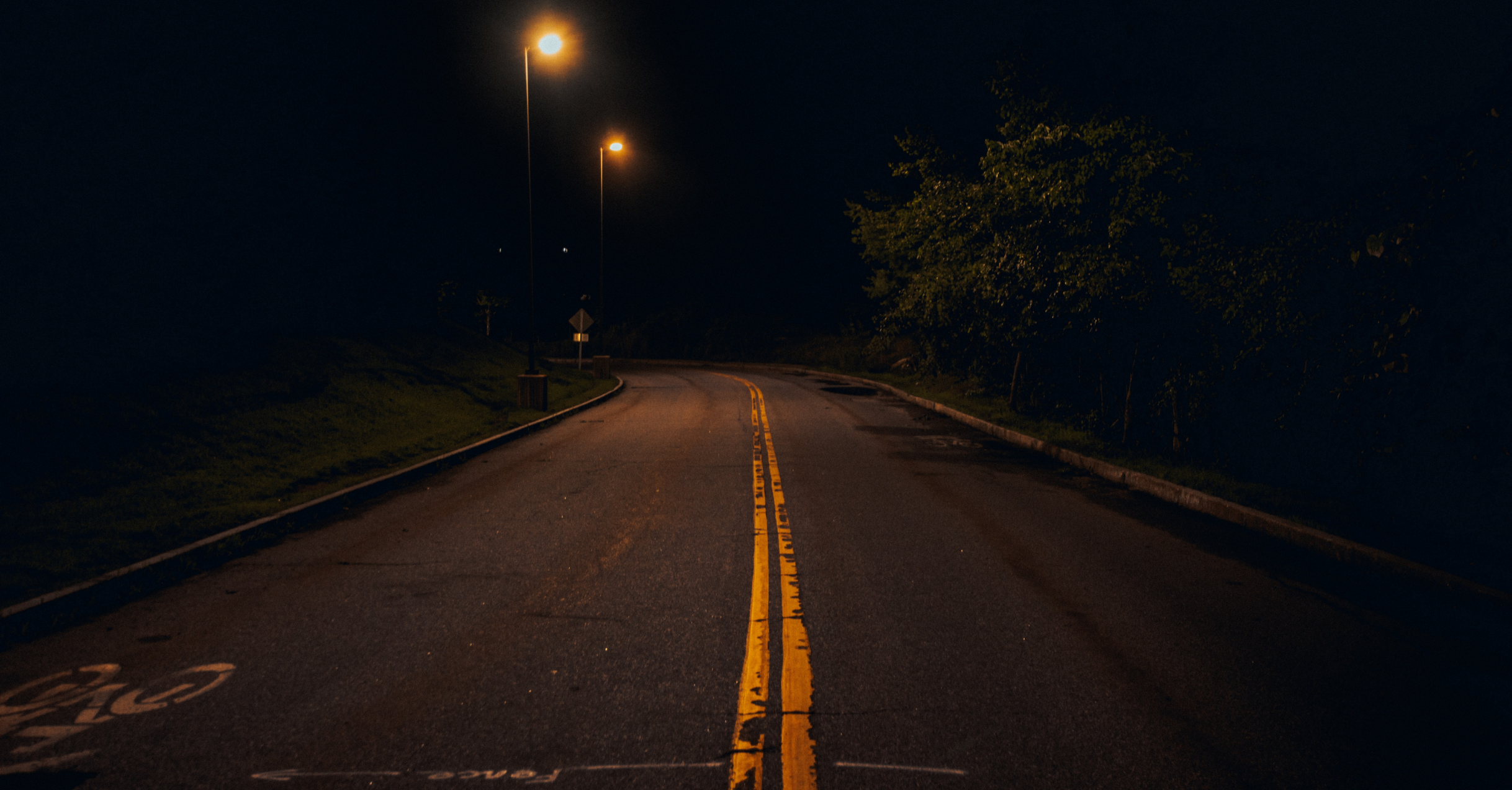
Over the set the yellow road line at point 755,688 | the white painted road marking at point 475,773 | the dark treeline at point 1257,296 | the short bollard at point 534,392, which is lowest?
the white painted road marking at point 475,773

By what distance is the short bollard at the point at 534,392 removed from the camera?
1839 centimetres

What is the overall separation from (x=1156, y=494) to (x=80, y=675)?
10.5 meters

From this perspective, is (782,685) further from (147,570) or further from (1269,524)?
(1269,524)

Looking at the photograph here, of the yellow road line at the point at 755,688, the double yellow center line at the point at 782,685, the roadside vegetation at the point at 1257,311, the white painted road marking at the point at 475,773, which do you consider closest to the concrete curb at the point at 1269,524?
the roadside vegetation at the point at 1257,311

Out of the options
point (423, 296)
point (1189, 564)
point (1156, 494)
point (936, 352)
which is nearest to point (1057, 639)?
point (1189, 564)

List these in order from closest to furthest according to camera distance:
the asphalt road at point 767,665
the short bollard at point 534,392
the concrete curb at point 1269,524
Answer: the asphalt road at point 767,665, the concrete curb at point 1269,524, the short bollard at point 534,392

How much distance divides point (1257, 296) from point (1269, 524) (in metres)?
3.36

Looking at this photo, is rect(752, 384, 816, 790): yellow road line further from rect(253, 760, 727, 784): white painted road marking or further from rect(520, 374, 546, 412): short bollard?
rect(520, 374, 546, 412): short bollard

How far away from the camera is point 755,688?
395 cm

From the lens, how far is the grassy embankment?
6648 millimetres

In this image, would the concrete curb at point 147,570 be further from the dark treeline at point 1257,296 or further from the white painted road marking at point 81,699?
the dark treeline at point 1257,296

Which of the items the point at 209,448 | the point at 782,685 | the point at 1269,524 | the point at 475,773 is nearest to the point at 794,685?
the point at 782,685

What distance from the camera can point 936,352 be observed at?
23969 millimetres

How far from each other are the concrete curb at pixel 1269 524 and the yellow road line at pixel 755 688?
5242 mm
